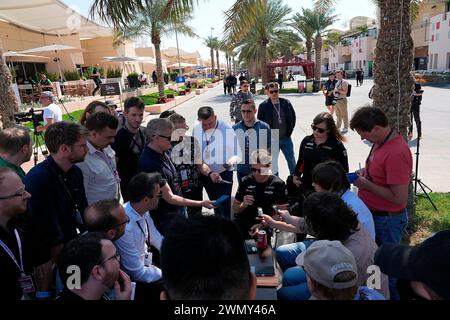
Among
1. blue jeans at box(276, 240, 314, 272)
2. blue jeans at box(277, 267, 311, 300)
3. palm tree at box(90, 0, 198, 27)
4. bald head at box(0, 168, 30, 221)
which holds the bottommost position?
blue jeans at box(276, 240, 314, 272)

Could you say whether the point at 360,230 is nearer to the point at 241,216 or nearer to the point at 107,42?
the point at 241,216

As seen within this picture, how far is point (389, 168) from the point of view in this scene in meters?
2.88

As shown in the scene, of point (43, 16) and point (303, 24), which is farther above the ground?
point (43, 16)

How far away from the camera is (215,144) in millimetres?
4590

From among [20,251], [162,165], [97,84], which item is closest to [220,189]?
→ [162,165]

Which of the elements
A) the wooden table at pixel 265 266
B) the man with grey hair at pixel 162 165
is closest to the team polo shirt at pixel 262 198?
the man with grey hair at pixel 162 165

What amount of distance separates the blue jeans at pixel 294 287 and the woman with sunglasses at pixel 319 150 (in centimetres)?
130

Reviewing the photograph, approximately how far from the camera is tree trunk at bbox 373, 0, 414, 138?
4465 mm

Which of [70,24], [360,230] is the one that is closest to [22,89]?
[70,24]

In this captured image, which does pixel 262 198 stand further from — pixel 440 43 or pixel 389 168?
pixel 440 43

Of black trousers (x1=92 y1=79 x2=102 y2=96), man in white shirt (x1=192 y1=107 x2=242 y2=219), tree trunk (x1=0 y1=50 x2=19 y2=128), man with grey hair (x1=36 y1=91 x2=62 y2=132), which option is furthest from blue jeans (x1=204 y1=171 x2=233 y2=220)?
black trousers (x1=92 y1=79 x2=102 y2=96)

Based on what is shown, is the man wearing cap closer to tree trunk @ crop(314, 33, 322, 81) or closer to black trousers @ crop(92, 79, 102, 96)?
black trousers @ crop(92, 79, 102, 96)

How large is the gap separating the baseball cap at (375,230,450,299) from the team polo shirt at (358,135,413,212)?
5.10 ft

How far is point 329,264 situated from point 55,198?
2016 mm
